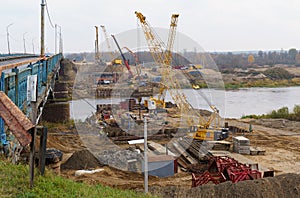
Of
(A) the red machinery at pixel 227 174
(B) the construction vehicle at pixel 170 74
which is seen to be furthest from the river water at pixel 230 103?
(A) the red machinery at pixel 227 174

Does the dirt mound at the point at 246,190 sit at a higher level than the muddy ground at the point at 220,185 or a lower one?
higher

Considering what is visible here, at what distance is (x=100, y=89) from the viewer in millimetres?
44781

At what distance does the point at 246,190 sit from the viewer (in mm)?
8367

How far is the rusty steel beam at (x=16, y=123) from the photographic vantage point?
3740 millimetres

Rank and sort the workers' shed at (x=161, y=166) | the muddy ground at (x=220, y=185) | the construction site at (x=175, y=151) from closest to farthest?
the muddy ground at (x=220, y=185) → the construction site at (x=175, y=151) → the workers' shed at (x=161, y=166)

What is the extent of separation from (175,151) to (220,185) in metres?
6.40

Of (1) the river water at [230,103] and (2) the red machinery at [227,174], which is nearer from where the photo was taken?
(2) the red machinery at [227,174]

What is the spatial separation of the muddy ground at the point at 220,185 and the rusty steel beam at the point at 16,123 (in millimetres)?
5020

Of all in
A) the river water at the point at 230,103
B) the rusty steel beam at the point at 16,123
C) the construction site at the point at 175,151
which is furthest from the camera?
the river water at the point at 230,103

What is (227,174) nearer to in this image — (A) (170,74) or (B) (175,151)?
(B) (175,151)

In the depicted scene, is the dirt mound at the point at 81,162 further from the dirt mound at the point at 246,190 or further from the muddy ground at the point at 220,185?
the dirt mound at the point at 246,190

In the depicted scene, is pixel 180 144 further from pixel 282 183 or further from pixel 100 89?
pixel 100 89

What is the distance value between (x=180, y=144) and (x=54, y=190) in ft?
40.6

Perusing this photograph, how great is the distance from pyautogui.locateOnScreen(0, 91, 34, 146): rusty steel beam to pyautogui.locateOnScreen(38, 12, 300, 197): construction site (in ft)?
12.7
